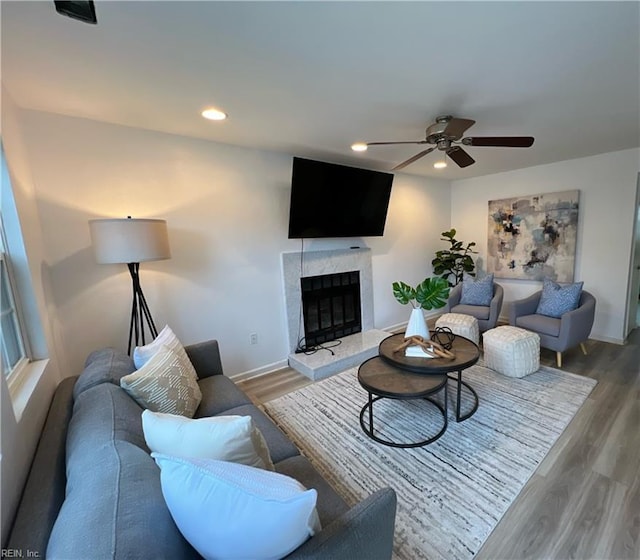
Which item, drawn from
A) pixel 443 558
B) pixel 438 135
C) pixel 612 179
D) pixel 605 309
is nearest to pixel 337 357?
pixel 443 558

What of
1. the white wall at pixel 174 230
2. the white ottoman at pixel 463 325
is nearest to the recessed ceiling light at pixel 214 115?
the white wall at pixel 174 230

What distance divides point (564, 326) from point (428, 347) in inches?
68.1

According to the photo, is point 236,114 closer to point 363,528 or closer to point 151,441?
point 151,441

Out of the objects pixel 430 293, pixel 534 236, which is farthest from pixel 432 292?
pixel 534 236

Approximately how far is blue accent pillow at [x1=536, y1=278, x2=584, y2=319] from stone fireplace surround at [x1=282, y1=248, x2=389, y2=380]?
1861 mm

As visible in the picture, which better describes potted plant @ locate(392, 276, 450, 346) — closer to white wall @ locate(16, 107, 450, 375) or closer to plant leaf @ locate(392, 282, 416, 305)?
plant leaf @ locate(392, 282, 416, 305)

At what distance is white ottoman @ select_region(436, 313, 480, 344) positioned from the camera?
336 cm

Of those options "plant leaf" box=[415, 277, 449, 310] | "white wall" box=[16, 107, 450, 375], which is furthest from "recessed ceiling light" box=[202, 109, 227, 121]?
"plant leaf" box=[415, 277, 449, 310]

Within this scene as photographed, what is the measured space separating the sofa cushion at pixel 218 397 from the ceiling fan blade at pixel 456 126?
228cm

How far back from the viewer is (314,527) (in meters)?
0.83

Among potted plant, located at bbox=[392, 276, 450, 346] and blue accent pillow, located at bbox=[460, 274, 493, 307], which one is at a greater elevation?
potted plant, located at bbox=[392, 276, 450, 346]

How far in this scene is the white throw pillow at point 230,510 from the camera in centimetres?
70

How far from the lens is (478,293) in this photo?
3.86 m

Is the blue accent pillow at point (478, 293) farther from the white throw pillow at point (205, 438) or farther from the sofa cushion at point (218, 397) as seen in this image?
the white throw pillow at point (205, 438)
